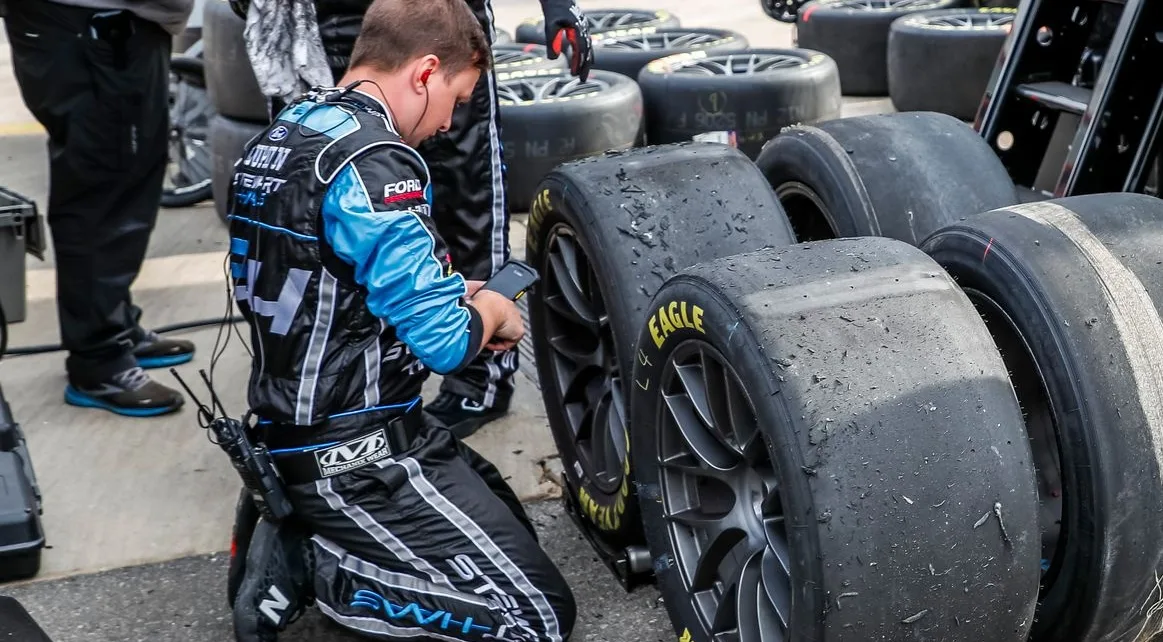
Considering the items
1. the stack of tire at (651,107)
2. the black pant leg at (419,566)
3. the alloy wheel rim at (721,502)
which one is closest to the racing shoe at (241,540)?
the black pant leg at (419,566)

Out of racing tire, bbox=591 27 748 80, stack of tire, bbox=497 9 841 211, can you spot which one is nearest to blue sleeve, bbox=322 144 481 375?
stack of tire, bbox=497 9 841 211

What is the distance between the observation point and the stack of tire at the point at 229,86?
552 centimetres

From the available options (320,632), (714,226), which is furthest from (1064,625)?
(320,632)

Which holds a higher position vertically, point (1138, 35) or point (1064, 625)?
point (1138, 35)

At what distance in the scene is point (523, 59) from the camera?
6.13 meters

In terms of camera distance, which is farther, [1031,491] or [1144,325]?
[1144,325]

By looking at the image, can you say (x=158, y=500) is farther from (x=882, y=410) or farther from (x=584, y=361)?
(x=882, y=410)

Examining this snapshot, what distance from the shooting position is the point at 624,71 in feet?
21.1

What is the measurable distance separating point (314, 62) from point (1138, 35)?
86.6 inches

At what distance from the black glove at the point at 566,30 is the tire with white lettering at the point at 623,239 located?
2.45ft

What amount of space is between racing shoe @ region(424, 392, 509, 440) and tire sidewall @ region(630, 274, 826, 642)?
1241 mm

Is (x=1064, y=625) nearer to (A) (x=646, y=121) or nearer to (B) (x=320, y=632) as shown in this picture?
(B) (x=320, y=632)

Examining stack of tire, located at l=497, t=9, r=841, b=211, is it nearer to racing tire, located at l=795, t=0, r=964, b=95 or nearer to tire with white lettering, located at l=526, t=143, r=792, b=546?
tire with white lettering, located at l=526, t=143, r=792, b=546

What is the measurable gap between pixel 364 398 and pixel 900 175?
1.30 m
